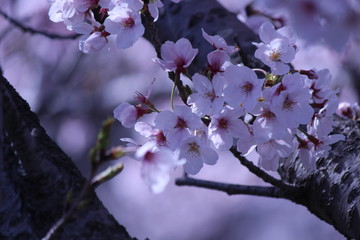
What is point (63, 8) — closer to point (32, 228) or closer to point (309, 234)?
point (32, 228)

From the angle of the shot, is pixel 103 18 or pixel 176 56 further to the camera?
pixel 103 18

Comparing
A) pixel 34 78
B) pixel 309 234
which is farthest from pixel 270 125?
pixel 34 78

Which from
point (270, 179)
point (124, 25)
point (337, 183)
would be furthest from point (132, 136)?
point (124, 25)

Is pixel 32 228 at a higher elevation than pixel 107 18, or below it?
below

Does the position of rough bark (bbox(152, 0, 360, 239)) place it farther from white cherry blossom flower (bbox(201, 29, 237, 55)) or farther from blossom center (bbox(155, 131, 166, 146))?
blossom center (bbox(155, 131, 166, 146))

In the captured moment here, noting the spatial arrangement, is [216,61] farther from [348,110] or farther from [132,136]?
[132,136]

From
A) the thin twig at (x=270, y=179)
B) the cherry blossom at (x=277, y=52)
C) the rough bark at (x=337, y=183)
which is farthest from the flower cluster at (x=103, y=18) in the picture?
the rough bark at (x=337, y=183)

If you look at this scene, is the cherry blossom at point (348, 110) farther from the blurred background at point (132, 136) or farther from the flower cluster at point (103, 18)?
the blurred background at point (132, 136)
